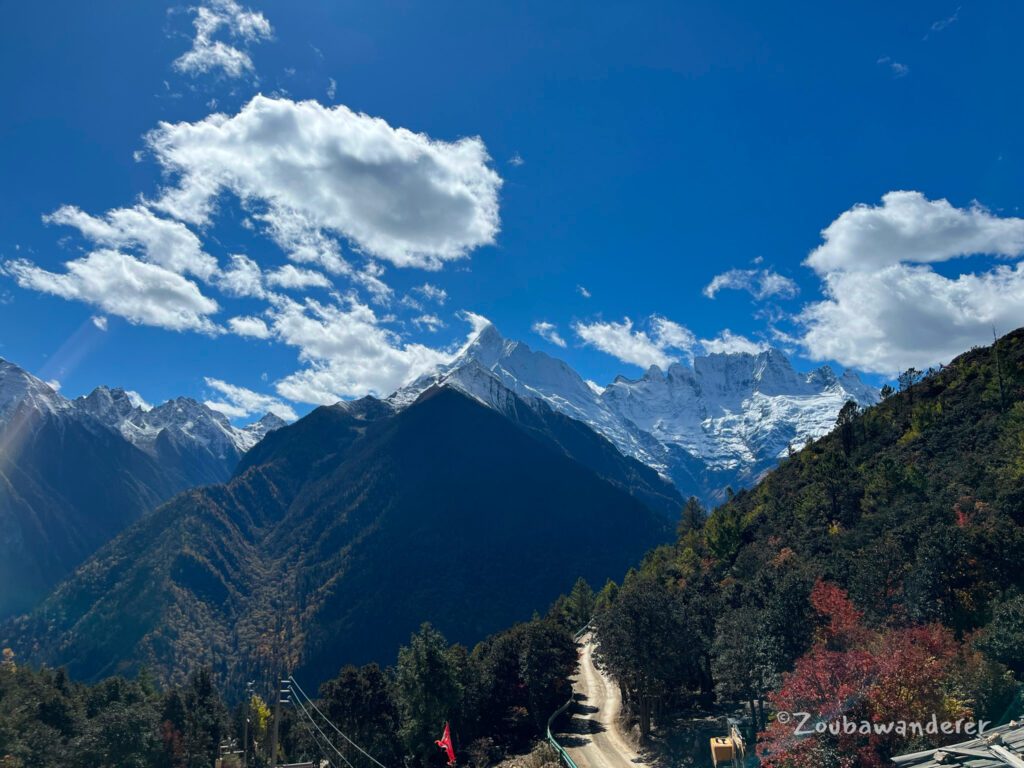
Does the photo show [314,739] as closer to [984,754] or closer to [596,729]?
[596,729]

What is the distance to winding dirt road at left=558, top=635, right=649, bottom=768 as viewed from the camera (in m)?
49.5

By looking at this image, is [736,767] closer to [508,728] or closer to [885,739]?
[885,739]

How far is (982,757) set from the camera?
2039 centimetres

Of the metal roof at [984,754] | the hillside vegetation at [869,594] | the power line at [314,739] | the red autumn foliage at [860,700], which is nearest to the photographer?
the metal roof at [984,754]

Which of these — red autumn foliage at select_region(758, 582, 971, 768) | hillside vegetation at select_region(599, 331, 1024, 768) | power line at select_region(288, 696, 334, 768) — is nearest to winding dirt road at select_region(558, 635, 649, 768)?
hillside vegetation at select_region(599, 331, 1024, 768)

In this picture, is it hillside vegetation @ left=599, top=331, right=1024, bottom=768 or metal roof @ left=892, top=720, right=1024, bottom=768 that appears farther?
hillside vegetation @ left=599, top=331, right=1024, bottom=768

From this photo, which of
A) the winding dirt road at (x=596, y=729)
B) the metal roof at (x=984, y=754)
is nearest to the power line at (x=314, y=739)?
the winding dirt road at (x=596, y=729)

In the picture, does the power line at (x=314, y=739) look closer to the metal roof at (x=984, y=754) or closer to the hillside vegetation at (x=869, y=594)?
the hillside vegetation at (x=869, y=594)

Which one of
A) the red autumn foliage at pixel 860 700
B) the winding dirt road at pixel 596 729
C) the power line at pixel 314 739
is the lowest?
the power line at pixel 314 739

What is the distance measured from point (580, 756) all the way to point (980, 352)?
101038mm

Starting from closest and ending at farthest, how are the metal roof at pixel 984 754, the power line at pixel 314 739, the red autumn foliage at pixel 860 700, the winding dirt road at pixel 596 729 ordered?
the metal roof at pixel 984 754 < the red autumn foliage at pixel 860 700 < the winding dirt road at pixel 596 729 < the power line at pixel 314 739

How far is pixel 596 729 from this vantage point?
58.4m

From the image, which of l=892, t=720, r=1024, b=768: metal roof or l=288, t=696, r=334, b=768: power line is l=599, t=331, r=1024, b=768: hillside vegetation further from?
l=288, t=696, r=334, b=768: power line

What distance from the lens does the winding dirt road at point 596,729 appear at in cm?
4953
